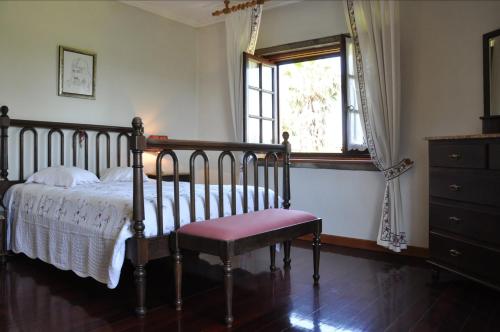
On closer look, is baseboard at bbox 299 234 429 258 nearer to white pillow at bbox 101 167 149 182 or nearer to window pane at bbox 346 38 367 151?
window pane at bbox 346 38 367 151

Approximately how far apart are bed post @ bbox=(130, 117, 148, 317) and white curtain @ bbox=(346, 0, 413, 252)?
82.2 inches

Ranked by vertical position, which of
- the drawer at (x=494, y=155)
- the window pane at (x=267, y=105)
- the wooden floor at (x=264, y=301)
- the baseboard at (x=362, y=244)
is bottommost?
the wooden floor at (x=264, y=301)

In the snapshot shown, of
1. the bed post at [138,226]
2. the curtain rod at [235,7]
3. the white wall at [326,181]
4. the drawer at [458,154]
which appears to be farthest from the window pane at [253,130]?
the bed post at [138,226]

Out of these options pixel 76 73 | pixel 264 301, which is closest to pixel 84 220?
pixel 264 301

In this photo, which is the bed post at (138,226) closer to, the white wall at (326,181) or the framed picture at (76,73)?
the framed picture at (76,73)

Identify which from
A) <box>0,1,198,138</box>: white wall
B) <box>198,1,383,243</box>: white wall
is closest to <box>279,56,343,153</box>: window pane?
<box>198,1,383,243</box>: white wall

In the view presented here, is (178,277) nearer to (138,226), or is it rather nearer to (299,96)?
(138,226)

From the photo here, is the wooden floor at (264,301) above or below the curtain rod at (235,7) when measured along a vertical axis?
below

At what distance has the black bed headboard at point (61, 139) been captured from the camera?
131 inches

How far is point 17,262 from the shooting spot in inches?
126

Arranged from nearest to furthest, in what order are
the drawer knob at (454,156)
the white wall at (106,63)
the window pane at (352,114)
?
the drawer knob at (454,156) < the white wall at (106,63) < the window pane at (352,114)

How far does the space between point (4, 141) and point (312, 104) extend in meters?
2.95

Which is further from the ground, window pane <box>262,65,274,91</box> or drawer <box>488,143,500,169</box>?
window pane <box>262,65,274,91</box>

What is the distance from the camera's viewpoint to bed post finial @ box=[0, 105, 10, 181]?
3.29 meters
